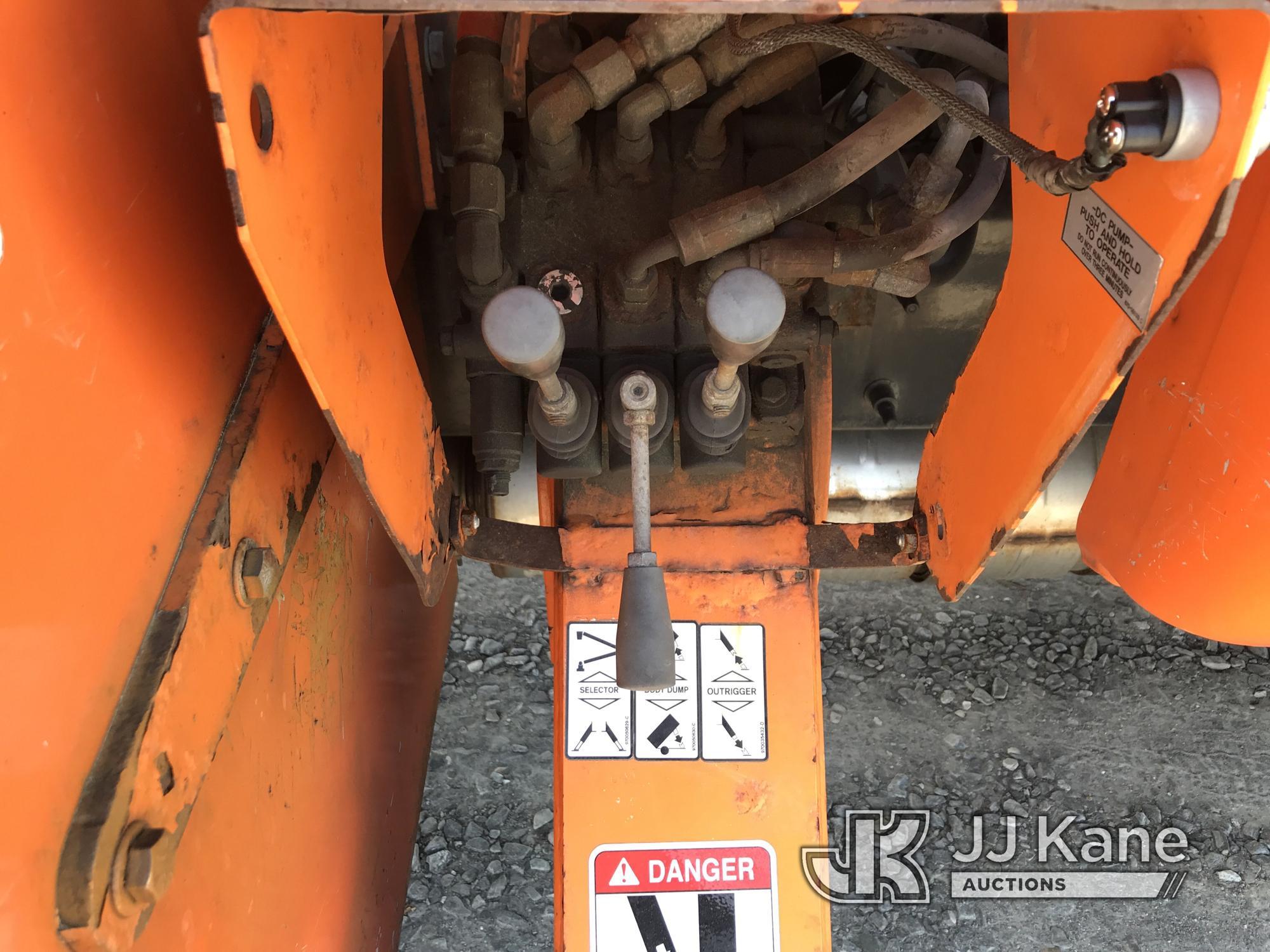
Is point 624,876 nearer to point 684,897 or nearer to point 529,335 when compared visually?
point 684,897

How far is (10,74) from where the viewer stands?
21.5 inches

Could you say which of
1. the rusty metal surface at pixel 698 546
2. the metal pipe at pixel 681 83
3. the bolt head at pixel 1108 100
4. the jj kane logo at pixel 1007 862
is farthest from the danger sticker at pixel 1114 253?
the jj kane logo at pixel 1007 862

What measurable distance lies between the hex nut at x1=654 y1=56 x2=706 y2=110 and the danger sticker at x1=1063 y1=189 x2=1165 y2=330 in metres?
0.40

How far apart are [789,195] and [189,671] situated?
2.31ft

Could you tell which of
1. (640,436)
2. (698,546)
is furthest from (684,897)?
(640,436)

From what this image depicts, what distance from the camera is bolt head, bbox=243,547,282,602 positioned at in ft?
2.62

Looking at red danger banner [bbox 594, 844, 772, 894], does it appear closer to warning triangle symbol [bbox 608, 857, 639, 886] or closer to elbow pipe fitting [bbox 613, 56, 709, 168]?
warning triangle symbol [bbox 608, 857, 639, 886]

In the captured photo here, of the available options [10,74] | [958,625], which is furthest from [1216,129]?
[958,625]

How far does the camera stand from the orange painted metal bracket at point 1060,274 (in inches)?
23.2

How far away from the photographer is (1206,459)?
2.94 ft

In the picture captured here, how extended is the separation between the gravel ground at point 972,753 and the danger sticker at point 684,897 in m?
0.57

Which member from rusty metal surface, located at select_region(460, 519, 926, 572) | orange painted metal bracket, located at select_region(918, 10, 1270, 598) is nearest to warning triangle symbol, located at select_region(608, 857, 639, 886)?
rusty metal surface, located at select_region(460, 519, 926, 572)

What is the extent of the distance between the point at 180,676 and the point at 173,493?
0.13 metres

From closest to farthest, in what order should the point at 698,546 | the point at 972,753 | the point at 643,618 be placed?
1. the point at 643,618
2. the point at 698,546
3. the point at 972,753
